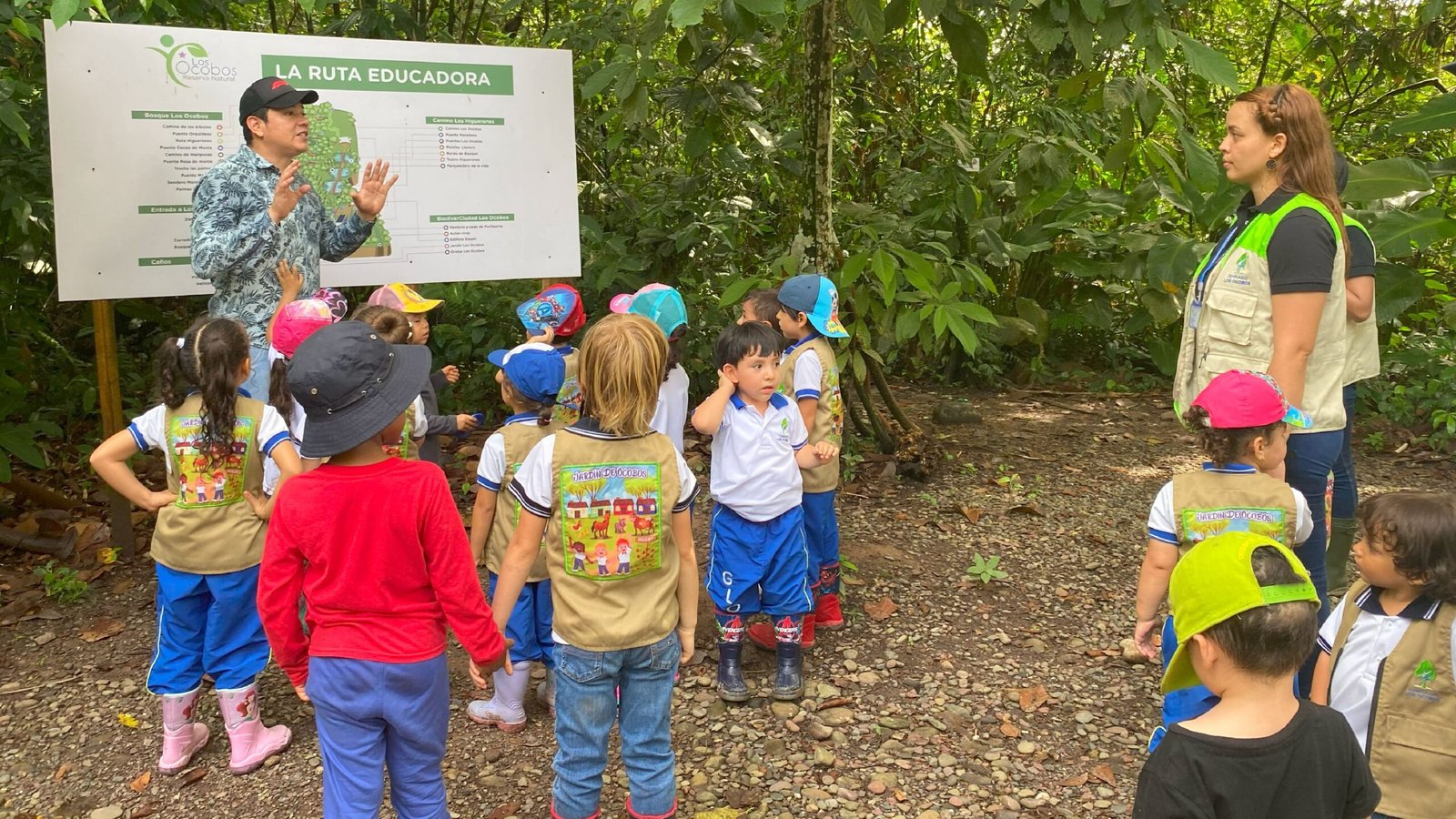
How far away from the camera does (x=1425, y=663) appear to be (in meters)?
2.33

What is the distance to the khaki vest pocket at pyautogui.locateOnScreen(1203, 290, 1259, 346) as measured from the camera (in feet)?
10.6

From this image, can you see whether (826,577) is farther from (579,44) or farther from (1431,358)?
(1431,358)

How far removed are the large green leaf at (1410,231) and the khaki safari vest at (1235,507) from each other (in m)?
3.20

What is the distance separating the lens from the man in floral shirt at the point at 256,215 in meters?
3.86

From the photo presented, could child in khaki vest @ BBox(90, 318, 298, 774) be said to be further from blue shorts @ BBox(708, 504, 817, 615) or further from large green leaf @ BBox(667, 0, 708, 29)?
large green leaf @ BBox(667, 0, 708, 29)

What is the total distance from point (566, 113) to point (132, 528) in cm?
290

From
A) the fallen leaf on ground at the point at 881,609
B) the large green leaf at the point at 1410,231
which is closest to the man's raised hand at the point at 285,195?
the fallen leaf on ground at the point at 881,609

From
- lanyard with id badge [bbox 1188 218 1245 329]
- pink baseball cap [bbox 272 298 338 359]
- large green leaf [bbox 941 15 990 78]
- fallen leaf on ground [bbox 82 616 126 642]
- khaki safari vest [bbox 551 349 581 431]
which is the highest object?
large green leaf [bbox 941 15 990 78]

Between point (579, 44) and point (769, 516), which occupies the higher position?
point (579, 44)

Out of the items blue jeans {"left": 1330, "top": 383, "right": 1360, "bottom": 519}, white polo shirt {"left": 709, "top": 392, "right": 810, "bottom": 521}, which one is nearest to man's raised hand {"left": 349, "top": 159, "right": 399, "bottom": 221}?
white polo shirt {"left": 709, "top": 392, "right": 810, "bottom": 521}

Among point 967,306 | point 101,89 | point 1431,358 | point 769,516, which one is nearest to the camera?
point 769,516

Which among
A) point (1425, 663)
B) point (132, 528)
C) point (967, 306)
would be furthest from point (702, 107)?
point (1425, 663)

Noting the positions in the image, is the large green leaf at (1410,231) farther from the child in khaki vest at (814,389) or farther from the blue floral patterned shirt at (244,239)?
the blue floral patterned shirt at (244,239)

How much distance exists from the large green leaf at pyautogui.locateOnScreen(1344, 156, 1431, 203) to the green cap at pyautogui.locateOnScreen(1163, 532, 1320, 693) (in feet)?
12.8
